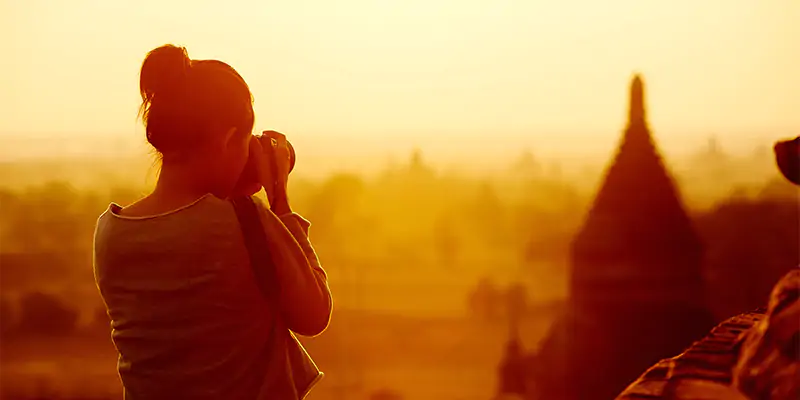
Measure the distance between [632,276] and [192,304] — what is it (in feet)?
24.0

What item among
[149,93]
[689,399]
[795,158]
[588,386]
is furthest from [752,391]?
[588,386]

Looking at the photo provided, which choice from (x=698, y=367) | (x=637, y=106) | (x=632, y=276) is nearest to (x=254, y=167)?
(x=698, y=367)

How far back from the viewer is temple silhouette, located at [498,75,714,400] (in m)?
7.57

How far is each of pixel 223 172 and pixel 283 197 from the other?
0.26 ft

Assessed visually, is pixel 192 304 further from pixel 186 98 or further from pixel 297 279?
pixel 186 98

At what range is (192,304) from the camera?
2.92 ft

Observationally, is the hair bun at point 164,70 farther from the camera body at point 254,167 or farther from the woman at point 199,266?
the camera body at point 254,167

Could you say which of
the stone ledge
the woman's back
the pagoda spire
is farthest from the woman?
the pagoda spire

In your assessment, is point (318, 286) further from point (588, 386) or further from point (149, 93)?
point (588, 386)

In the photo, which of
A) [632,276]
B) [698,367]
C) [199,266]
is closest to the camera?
[199,266]

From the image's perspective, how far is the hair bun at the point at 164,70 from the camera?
0.92 m

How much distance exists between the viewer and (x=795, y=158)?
3.62 ft

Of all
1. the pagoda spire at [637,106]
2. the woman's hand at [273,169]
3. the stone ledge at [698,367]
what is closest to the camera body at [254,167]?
the woman's hand at [273,169]

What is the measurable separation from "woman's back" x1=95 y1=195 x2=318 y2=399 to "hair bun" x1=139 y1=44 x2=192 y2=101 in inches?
5.4
